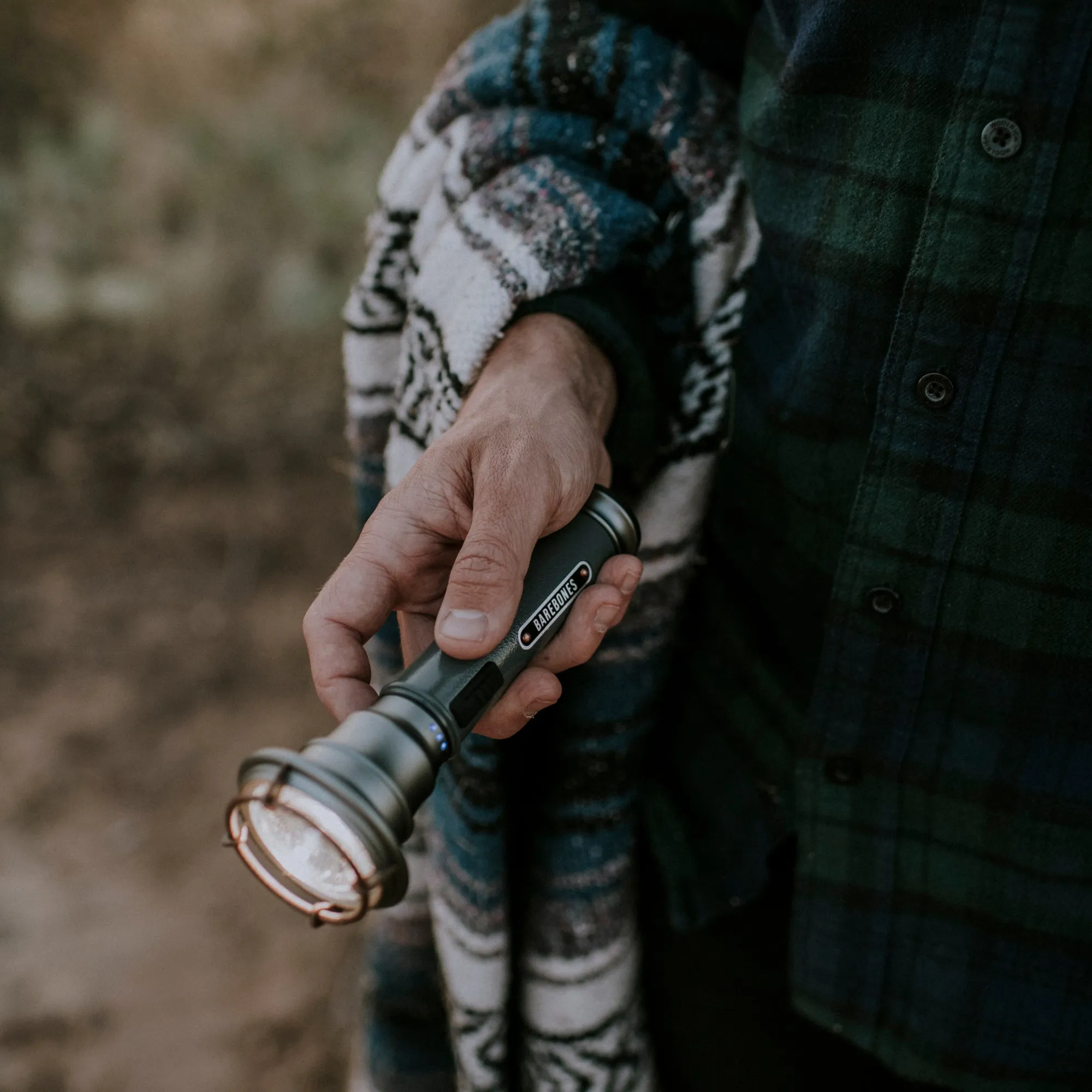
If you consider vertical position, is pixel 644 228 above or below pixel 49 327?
above

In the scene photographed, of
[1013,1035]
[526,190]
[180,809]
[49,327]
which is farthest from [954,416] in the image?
[49,327]

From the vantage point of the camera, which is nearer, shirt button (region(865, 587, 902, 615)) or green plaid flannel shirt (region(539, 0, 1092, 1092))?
green plaid flannel shirt (region(539, 0, 1092, 1092))

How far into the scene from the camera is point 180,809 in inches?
85.1

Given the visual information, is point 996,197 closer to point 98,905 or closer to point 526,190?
point 526,190

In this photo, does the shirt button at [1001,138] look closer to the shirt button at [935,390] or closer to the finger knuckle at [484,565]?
the shirt button at [935,390]

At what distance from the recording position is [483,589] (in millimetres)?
603

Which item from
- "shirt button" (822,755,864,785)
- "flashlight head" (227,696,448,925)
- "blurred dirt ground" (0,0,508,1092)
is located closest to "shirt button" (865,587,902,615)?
"shirt button" (822,755,864,785)

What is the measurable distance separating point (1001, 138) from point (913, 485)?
225 millimetres

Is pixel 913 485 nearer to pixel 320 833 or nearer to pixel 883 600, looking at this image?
pixel 883 600

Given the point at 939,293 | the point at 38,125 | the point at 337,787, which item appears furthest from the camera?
Answer: the point at 38,125

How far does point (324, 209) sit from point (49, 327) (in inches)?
Result: 35.6

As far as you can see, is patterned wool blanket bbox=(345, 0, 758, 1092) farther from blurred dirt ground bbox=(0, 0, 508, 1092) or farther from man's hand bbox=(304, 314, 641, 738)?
blurred dirt ground bbox=(0, 0, 508, 1092)

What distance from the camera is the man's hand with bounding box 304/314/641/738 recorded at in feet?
2.00

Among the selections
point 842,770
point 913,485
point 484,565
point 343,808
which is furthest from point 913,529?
point 343,808
